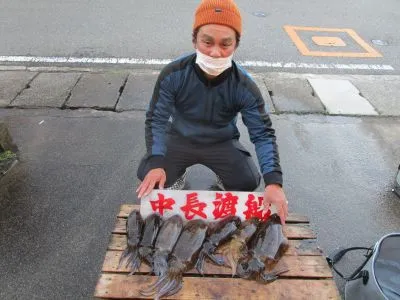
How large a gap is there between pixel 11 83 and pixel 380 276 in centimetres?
530

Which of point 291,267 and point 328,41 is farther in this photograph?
point 328,41

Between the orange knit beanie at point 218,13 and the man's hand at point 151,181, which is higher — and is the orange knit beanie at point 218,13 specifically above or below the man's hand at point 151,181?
above

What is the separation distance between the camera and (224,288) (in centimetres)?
242

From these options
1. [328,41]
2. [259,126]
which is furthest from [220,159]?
[328,41]

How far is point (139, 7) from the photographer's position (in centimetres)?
912

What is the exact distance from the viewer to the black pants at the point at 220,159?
11.2 feet

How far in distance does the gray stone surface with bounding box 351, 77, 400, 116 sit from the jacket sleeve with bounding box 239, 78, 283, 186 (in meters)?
2.94

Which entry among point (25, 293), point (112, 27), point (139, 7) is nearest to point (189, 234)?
point (25, 293)

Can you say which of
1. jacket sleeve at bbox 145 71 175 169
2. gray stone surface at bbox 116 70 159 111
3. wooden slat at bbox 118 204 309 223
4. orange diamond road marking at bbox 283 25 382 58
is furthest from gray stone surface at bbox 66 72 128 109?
orange diamond road marking at bbox 283 25 382 58

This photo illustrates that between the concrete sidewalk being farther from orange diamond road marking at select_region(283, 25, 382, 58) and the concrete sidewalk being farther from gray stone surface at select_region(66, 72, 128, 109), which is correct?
orange diamond road marking at select_region(283, 25, 382, 58)

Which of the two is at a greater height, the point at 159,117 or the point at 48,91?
the point at 159,117

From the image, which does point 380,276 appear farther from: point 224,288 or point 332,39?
point 332,39

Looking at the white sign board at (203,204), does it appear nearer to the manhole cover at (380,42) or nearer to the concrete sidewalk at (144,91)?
the concrete sidewalk at (144,91)

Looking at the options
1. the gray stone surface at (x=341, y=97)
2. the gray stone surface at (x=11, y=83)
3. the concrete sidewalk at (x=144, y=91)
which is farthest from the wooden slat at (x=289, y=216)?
the gray stone surface at (x=11, y=83)
